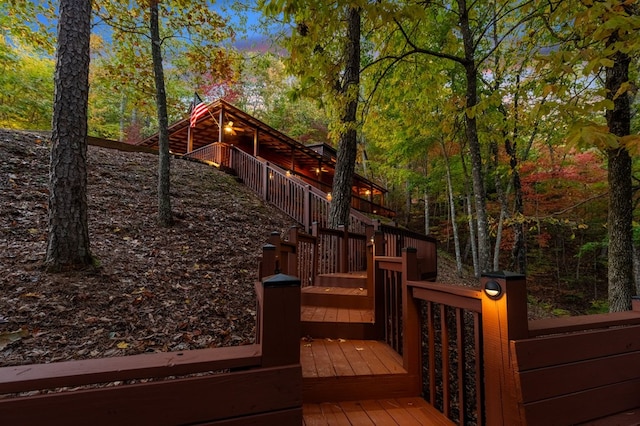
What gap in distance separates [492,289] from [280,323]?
1.24 meters

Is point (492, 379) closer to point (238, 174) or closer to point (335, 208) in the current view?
point (335, 208)

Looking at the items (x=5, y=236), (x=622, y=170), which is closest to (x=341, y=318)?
(x=622, y=170)

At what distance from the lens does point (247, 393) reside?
116cm

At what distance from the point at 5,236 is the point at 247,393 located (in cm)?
543

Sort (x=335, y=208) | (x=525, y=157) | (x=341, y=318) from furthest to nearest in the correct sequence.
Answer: (x=525, y=157) < (x=335, y=208) < (x=341, y=318)

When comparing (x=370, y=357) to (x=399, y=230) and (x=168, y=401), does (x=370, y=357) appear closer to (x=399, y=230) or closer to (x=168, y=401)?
(x=168, y=401)

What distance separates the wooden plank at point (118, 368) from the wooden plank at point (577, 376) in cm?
150

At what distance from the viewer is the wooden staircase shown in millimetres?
2072

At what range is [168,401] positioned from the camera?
108cm

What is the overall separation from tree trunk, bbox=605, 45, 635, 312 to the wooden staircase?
415 cm

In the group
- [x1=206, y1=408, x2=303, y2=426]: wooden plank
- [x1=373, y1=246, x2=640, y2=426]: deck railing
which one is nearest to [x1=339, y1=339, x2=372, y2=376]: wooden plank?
[x1=373, y1=246, x2=640, y2=426]: deck railing

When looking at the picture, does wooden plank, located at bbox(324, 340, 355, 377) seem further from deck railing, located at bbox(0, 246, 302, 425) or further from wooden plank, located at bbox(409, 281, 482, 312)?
deck railing, located at bbox(0, 246, 302, 425)

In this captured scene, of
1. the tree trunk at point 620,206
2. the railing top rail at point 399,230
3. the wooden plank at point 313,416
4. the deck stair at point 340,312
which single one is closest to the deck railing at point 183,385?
the wooden plank at point 313,416

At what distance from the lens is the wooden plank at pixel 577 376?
1550 millimetres
